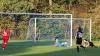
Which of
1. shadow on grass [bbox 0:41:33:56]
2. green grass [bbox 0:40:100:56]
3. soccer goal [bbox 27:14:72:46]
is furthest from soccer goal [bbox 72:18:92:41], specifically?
shadow on grass [bbox 0:41:33:56]

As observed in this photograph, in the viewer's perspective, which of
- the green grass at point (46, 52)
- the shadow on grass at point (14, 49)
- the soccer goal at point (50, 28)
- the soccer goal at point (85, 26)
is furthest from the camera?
the soccer goal at point (85, 26)

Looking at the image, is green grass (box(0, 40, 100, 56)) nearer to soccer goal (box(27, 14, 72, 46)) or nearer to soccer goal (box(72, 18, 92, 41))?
soccer goal (box(27, 14, 72, 46))

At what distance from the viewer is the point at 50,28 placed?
4012 cm

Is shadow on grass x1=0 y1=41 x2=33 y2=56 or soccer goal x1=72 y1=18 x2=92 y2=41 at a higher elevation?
soccer goal x1=72 y1=18 x2=92 y2=41

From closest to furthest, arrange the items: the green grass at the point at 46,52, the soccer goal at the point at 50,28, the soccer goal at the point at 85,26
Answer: the green grass at the point at 46,52 < the soccer goal at the point at 50,28 < the soccer goal at the point at 85,26

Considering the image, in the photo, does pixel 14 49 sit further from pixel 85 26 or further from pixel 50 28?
pixel 85 26

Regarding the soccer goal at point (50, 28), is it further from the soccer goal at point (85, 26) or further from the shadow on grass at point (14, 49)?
the shadow on grass at point (14, 49)

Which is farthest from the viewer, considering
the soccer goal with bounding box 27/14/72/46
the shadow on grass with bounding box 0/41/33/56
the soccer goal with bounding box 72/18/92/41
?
the soccer goal with bounding box 72/18/92/41

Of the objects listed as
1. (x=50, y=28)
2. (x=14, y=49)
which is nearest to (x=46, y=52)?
(x=14, y=49)

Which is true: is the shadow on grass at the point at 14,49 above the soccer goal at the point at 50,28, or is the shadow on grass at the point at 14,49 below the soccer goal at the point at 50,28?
below

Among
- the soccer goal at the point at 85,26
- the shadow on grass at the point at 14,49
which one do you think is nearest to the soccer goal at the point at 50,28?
the soccer goal at the point at 85,26

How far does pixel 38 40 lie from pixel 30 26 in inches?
135

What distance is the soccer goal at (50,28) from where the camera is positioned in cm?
3925

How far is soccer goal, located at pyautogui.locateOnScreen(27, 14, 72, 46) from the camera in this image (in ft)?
129
